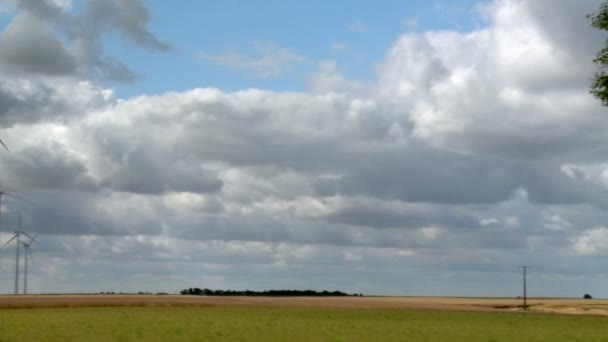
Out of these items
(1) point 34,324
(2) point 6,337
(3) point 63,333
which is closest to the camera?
(2) point 6,337

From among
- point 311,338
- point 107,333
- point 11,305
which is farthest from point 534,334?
point 11,305

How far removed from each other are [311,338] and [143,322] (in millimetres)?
24174

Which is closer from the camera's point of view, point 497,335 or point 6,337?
point 6,337

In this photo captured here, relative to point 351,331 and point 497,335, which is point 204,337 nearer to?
point 351,331

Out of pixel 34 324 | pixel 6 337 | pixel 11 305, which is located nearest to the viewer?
pixel 6 337

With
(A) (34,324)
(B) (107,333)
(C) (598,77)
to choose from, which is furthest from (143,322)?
(C) (598,77)

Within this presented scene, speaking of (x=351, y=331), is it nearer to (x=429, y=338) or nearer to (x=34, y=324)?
(x=429, y=338)

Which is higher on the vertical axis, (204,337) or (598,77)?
(598,77)

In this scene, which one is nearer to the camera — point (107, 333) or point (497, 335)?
point (107, 333)

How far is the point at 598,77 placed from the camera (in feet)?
197

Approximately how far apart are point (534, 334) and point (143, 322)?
34.9 metres

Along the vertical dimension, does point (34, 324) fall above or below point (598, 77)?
below

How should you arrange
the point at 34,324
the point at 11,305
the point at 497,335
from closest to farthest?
the point at 497,335 < the point at 34,324 < the point at 11,305

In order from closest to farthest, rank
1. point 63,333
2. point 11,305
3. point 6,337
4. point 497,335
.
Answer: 1. point 6,337
2. point 63,333
3. point 497,335
4. point 11,305
